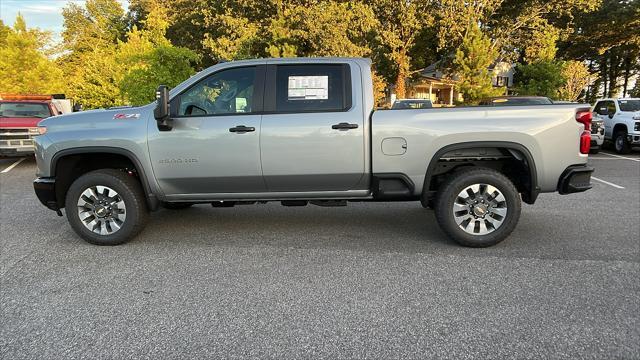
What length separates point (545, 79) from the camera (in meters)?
24.5

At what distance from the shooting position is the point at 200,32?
1436 inches

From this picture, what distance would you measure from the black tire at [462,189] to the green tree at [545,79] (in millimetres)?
21437

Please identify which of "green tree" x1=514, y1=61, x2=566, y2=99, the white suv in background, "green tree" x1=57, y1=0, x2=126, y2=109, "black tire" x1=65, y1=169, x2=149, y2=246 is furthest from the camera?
"green tree" x1=57, y1=0, x2=126, y2=109

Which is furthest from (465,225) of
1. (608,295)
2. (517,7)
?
(517,7)

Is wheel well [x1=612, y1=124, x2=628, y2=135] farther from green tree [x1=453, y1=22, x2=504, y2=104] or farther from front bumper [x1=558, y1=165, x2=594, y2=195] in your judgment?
front bumper [x1=558, y1=165, x2=594, y2=195]

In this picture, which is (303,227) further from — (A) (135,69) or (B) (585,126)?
(A) (135,69)

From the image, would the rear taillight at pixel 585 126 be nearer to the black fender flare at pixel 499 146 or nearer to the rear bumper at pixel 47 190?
the black fender flare at pixel 499 146

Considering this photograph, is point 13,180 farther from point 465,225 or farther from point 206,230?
point 465,225

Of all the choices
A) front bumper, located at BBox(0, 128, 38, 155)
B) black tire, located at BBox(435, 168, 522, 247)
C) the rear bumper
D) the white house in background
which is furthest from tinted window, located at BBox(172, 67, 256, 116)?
the white house in background

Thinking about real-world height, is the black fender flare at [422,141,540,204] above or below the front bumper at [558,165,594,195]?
above

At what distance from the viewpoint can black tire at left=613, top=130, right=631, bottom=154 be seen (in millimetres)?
13861

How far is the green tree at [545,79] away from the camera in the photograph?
2405cm

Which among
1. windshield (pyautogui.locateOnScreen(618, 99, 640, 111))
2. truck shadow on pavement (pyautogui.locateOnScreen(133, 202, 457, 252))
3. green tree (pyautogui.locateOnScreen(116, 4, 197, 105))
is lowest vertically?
truck shadow on pavement (pyautogui.locateOnScreen(133, 202, 457, 252))

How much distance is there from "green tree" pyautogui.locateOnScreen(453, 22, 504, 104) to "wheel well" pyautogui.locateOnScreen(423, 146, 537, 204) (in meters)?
20.6
